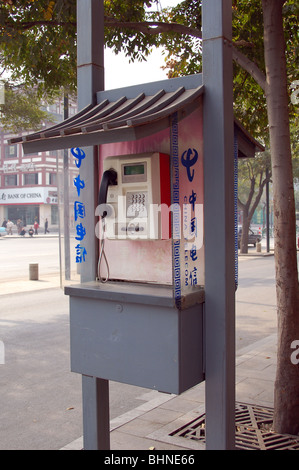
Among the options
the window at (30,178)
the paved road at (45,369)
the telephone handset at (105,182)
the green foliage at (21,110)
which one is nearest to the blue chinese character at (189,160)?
the telephone handset at (105,182)

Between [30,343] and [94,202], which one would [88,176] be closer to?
[94,202]

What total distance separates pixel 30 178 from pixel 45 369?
48257 millimetres

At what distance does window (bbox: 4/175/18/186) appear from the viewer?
53.9 metres

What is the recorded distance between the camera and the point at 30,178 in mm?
52781

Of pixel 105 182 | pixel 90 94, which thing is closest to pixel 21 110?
pixel 90 94

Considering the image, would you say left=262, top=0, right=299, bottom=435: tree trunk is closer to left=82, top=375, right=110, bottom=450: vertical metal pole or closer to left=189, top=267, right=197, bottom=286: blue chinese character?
left=189, top=267, right=197, bottom=286: blue chinese character

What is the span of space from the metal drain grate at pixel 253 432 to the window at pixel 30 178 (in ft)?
163

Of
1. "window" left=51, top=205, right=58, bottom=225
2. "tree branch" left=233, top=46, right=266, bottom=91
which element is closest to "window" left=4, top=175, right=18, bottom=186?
"window" left=51, top=205, right=58, bottom=225

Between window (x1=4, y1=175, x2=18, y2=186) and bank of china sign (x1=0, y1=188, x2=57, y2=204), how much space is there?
0.79m

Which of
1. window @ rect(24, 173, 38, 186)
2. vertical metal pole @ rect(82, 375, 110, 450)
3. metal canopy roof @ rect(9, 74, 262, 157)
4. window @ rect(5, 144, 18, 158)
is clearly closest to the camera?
metal canopy roof @ rect(9, 74, 262, 157)

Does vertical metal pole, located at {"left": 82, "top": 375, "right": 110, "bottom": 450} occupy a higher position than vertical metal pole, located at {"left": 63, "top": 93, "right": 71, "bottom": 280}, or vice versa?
vertical metal pole, located at {"left": 63, "top": 93, "right": 71, "bottom": 280}

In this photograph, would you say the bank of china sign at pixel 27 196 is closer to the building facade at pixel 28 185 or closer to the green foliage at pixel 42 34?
the building facade at pixel 28 185

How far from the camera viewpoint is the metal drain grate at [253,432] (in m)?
3.98

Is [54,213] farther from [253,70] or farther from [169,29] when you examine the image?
[253,70]
